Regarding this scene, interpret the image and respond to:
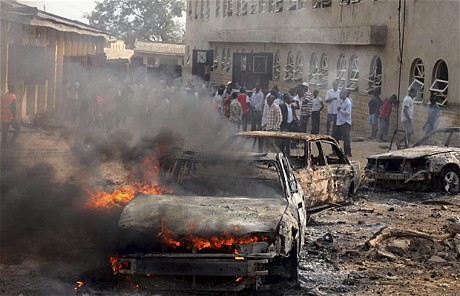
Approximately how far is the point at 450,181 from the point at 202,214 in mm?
7632

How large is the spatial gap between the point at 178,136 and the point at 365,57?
55.3ft

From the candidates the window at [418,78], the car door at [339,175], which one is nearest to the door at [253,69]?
the window at [418,78]

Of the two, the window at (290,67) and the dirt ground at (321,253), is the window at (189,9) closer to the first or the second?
the window at (290,67)

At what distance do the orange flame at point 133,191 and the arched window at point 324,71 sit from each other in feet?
72.1

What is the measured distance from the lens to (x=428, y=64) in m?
22.6

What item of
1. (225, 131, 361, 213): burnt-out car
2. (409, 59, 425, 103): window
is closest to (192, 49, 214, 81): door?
(409, 59, 425, 103): window

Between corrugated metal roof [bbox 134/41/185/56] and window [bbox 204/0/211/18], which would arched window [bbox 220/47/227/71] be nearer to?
window [bbox 204/0/211/18]

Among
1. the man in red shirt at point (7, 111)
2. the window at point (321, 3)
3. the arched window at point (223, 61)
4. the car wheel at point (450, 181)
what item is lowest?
the car wheel at point (450, 181)

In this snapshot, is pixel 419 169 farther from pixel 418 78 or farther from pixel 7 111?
pixel 418 78

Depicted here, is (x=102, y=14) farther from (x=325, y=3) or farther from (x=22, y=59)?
(x=22, y=59)

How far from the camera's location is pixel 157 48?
61.9m

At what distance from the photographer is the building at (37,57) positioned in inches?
772

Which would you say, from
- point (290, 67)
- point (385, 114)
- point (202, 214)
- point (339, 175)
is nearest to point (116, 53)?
point (290, 67)

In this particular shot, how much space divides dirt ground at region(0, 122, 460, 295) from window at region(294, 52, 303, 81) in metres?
20.8
